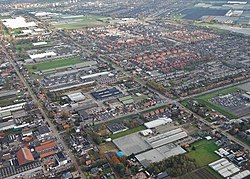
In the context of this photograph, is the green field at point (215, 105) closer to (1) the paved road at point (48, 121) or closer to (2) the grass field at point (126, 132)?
(2) the grass field at point (126, 132)

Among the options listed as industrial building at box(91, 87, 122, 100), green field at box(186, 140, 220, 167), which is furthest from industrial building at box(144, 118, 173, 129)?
industrial building at box(91, 87, 122, 100)

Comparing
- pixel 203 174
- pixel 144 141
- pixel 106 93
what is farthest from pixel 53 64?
pixel 203 174

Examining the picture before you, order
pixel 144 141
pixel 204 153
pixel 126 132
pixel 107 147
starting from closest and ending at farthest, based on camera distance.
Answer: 1. pixel 204 153
2. pixel 107 147
3. pixel 144 141
4. pixel 126 132

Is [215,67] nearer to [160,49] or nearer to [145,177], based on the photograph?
[160,49]

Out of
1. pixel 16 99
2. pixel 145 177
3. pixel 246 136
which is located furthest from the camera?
pixel 16 99

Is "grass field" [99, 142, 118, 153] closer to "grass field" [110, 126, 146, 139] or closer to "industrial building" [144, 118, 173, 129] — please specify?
"grass field" [110, 126, 146, 139]

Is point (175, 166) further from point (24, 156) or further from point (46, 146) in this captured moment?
point (24, 156)

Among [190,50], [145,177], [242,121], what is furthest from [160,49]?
[145,177]
